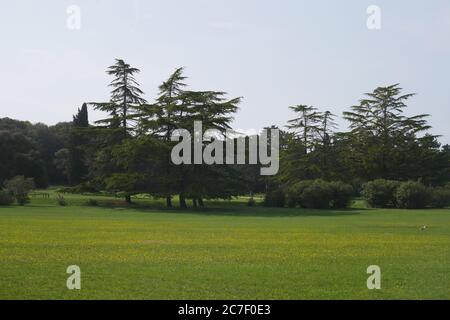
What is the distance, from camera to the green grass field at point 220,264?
1275cm

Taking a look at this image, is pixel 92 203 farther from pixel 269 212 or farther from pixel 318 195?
pixel 318 195

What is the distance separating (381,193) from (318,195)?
6954mm

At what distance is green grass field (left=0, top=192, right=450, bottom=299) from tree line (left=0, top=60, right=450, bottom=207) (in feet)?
98.1

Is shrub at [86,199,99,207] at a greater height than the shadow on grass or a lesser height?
greater

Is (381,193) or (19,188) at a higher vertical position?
(19,188)

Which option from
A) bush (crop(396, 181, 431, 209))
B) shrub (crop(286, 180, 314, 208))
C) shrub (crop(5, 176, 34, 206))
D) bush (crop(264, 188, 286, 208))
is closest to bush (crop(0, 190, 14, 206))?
shrub (crop(5, 176, 34, 206))

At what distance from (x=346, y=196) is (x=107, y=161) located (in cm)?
2551

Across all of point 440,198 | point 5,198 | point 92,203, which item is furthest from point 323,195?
point 5,198

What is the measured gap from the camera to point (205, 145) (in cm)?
5769

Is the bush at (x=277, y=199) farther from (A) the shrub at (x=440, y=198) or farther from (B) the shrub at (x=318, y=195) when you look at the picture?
(A) the shrub at (x=440, y=198)

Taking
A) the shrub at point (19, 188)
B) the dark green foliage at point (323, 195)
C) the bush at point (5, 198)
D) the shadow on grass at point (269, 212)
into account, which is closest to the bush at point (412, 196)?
the dark green foliage at point (323, 195)

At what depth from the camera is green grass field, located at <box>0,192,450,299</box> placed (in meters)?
12.8

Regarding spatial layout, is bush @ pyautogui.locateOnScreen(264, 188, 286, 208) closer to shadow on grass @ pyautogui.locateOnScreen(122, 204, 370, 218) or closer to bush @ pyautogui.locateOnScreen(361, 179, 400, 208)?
shadow on grass @ pyautogui.locateOnScreen(122, 204, 370, 218)

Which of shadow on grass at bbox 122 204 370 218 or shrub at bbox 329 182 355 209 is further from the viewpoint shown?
shrub at bbox 329 182 355 209
